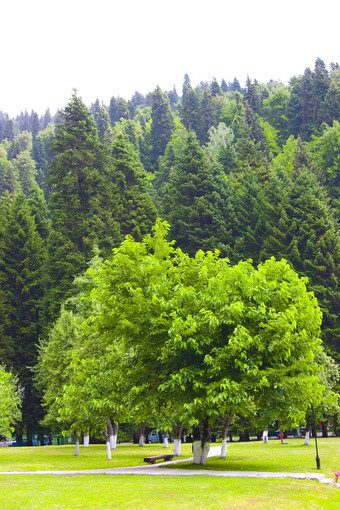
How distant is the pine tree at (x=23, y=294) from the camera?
198 ft

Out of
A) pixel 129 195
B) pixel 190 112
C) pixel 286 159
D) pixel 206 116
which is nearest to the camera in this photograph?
pixel 129 195

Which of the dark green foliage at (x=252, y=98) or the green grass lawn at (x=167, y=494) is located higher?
the dark green foliage at (x=252, y=98)

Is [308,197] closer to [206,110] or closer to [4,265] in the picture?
[4,265]

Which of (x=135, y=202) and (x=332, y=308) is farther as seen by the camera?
(x=135, y=202)

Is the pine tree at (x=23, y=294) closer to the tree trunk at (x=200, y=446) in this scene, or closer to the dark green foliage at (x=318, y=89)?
the tree trunk at (x=200, y=446)

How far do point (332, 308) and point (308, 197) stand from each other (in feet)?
44.7

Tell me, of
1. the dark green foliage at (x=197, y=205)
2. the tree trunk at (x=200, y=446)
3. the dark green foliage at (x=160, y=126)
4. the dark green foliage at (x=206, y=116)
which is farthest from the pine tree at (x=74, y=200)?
the dark green foliage at (x=206, y=116)

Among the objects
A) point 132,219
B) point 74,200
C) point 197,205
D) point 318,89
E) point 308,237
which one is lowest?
point 308,237

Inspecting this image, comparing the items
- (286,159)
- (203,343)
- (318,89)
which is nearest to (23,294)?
(203,343)

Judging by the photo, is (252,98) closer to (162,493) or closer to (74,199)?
(74,199)

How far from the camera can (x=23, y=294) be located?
212 feet

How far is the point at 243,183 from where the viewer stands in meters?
69.1

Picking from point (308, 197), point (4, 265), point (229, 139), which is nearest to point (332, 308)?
point (308, 197)

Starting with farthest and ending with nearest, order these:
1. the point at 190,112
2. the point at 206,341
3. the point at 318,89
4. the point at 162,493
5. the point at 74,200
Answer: the point at 190,112 → the point at 318,89 → the point at 74,200 → the point at 206,341 → the point at 162,493
